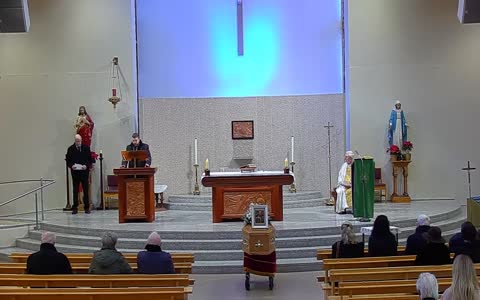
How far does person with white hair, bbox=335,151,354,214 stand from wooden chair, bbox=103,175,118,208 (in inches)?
178

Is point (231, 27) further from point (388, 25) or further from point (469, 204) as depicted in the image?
point (469, 204)

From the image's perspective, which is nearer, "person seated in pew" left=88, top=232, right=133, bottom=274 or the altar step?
"person seated in pew" left=88, top=232, right=133, bottom=274

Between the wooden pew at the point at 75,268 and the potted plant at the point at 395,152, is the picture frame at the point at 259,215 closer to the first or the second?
the wooden pew at the point at 75,268

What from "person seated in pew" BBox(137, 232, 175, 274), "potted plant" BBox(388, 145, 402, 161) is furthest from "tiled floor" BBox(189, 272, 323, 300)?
"potted plant" BBox(388, 145, 402, 161)

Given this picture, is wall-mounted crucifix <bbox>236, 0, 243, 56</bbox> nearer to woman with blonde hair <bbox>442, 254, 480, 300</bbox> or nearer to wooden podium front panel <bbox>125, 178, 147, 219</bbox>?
wooden podium front panel <bbox>125, 178, 147, 219</bbox>

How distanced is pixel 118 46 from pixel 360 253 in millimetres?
8565

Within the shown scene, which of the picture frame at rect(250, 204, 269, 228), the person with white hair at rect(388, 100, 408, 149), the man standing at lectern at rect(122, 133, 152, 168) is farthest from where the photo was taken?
the person with white hair at rect(388, 100, 408, 149)

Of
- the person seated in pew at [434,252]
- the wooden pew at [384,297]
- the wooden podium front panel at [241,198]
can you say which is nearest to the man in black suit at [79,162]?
the wooden podium front panel at [241,198]

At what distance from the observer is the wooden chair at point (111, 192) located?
12570 mm

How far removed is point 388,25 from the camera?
13352 mm

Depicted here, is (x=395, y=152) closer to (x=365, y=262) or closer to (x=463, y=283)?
(x=365, y=262)

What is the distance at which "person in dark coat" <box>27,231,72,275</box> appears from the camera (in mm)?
5625

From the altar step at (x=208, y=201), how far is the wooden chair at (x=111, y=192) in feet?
3.56

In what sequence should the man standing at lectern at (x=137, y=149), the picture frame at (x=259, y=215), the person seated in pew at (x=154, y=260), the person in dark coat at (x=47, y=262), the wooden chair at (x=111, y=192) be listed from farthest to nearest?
1. the wooden chair at (x=111, y=192)
2. the man standing at lectern at (x=137, y=149)
3. the picture frame at (x=259, y=215)
4. the person seated in pew at (x=154, y=260)
5. the person in dark coat at (x=47, y=262)
